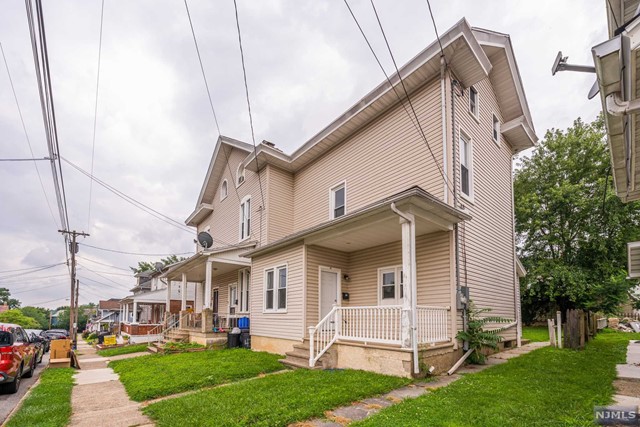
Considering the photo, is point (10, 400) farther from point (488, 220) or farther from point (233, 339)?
point (488, 220)

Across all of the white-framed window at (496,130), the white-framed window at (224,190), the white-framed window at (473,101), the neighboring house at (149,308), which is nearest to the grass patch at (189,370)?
the neighboring house at (149,308)

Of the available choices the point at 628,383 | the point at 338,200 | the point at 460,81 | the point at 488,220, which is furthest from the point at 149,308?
the point at 628,383

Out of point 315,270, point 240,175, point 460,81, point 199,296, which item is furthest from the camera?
point 199,296

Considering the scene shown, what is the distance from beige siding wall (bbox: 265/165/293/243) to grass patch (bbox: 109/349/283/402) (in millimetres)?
4963

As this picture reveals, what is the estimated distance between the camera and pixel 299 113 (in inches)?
556

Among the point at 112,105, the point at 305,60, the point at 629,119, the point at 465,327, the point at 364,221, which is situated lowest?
the point at 465,327

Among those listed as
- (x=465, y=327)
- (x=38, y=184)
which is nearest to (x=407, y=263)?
(x=465, y=327)

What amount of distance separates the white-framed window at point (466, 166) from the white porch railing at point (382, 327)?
11.6ft

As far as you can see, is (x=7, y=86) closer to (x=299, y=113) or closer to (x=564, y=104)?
(x=299, y=113)

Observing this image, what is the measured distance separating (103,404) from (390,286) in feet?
23.8

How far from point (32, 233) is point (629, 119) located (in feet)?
90.2

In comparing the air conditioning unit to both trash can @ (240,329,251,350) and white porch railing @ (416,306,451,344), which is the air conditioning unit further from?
trash can @ (240,329,251,350)

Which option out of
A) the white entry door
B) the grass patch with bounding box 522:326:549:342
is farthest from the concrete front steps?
the grass patch with bounding box 522:326:549:342

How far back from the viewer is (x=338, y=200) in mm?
13562
